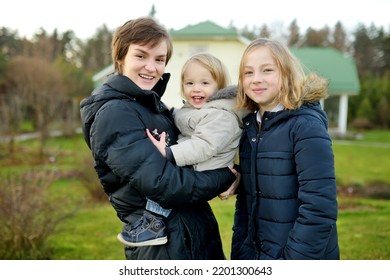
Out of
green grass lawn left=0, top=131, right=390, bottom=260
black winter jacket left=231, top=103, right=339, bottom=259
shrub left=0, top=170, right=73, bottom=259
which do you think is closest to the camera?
black winter jacket left=231, top=103, right=339, bottom=259

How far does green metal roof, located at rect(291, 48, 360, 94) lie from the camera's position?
14266 mm

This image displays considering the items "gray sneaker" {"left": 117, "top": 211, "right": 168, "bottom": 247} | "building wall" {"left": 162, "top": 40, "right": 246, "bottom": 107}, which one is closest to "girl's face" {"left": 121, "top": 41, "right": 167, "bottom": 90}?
"gray sneaker" {"left": 117, "top": 211, "right": 168, "bottom": 247}

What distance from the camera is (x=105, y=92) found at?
162 centimetres

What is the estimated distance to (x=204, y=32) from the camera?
429 inches

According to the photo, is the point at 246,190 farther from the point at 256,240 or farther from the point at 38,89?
the point at 38,89

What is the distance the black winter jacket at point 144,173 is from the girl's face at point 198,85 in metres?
0.16

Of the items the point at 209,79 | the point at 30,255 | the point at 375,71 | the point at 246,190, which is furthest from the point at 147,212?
the point at 375,71

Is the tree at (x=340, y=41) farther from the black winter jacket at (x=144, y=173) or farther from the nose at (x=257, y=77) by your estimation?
the black winter jacket at (x=144, y=173)

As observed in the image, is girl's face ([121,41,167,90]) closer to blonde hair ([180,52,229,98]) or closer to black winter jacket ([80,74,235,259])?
black winter jacket ([80,74,235,259])

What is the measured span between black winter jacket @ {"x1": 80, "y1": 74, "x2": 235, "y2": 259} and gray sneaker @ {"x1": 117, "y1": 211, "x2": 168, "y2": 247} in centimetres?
4

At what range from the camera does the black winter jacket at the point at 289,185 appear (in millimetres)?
1451

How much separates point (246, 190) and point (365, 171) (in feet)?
24.5

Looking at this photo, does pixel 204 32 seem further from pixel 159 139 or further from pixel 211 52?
pixel 159 139

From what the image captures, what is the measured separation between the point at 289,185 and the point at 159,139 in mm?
545
